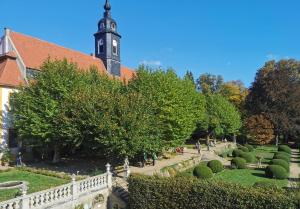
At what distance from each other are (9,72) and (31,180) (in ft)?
43.0

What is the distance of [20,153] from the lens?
27.5 meters

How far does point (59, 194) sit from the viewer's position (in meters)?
16.4

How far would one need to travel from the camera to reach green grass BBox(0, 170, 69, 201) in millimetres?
18172

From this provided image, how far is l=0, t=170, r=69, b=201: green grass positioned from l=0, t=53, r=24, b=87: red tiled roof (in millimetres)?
8752

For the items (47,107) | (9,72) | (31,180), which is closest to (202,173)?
(31,180)

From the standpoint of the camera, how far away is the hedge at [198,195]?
47.5 ft

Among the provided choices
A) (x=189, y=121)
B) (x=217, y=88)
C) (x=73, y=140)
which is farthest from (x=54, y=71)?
(x=217, y=88)

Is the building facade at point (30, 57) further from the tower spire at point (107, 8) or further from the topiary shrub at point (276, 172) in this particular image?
the topiary shrub at point (276, 172)

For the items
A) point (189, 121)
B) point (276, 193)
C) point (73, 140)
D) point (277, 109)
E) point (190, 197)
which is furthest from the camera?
point (277, 109)

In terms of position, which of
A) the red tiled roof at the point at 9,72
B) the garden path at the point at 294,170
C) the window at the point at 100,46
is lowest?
the garden path at the point at 294,170

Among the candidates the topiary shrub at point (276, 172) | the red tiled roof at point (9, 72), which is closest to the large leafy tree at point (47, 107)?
the red tiled roof at point (9, 72)

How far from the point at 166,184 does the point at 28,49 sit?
23.9 m

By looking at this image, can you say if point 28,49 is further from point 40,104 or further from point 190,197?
point 190,197

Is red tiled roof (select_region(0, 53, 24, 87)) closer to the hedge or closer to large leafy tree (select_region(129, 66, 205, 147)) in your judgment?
large leafy tree (select_region(129, 66, 205, 147))
